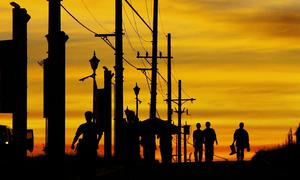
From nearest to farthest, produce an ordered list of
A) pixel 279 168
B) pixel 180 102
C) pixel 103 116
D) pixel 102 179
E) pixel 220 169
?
pixel 102 179, pixel 279 168, pixel 220 169, pixel 103 116, pixel 180 102

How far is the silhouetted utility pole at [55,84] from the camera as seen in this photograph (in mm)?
30125

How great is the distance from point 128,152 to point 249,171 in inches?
430

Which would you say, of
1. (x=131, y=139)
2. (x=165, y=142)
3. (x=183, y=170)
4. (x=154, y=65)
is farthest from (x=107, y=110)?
(x=154, y=65)

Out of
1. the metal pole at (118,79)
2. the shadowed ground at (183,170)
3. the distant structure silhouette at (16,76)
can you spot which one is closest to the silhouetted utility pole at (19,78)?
the distant structure silhouette at (16,76)

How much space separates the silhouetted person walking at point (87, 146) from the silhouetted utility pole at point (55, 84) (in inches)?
107

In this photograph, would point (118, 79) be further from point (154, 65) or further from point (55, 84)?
point (55, 84)

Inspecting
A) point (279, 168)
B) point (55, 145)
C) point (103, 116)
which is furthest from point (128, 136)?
point (55, 145)

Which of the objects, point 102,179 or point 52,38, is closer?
point 52,38

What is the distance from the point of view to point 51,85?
30.2m

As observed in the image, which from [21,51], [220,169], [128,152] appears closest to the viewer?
[21,51]

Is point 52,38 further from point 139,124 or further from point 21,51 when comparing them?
point 139,124

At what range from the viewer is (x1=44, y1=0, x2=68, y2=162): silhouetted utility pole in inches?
1186

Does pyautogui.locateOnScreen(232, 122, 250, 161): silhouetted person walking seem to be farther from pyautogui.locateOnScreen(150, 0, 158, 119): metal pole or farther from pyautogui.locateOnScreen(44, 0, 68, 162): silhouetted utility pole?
pyautogui.locateOnScreen(44, 0, 68, 162): silhouetted utility pole

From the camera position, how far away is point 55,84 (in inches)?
1189
